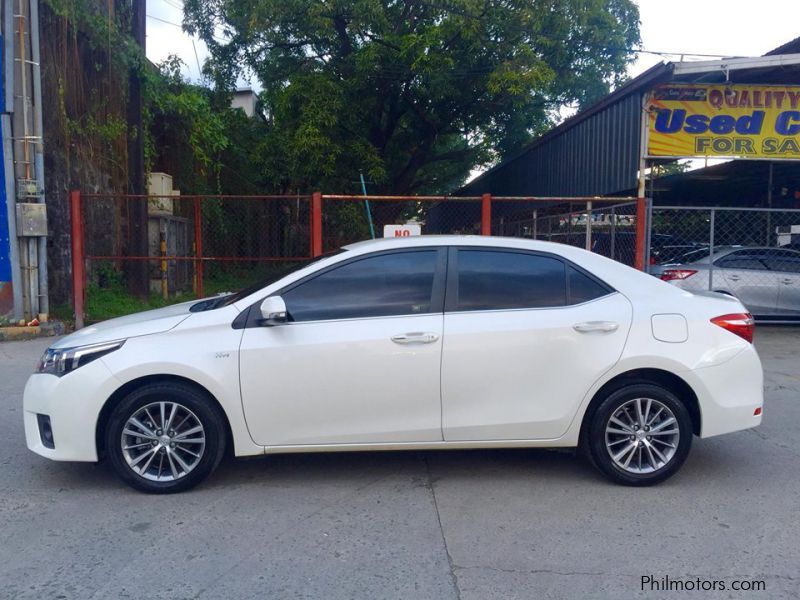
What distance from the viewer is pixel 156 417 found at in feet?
15.6

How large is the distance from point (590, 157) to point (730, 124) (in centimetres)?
282

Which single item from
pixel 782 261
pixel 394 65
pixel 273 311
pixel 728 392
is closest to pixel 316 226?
Answer: pixel 273 311

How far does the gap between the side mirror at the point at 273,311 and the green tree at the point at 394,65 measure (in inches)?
475

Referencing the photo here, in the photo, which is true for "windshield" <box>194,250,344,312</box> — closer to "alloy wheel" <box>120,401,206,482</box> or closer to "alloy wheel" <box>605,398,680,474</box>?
"alloy wheel" <box>120,401,206,482</box>

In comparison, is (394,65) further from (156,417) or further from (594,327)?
(156,417)

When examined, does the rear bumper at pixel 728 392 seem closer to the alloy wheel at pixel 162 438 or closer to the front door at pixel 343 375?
the front door at pixel 343 375

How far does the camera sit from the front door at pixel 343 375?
473 centimetres

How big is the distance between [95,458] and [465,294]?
2650 mm

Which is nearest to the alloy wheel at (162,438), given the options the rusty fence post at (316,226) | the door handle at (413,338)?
the door handle at (413,338)

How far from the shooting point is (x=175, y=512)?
178 inches

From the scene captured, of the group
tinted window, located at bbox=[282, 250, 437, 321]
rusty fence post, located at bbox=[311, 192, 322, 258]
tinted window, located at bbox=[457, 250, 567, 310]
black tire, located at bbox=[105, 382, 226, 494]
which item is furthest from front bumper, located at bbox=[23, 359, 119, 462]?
rusty fence post, located at bbox=[311, 192, 322, 258]

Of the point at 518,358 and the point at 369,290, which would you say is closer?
the point at 518,358

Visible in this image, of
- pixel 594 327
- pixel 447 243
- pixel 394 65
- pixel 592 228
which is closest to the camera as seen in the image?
pixel 594 327

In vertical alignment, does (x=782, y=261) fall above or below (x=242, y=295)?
above
